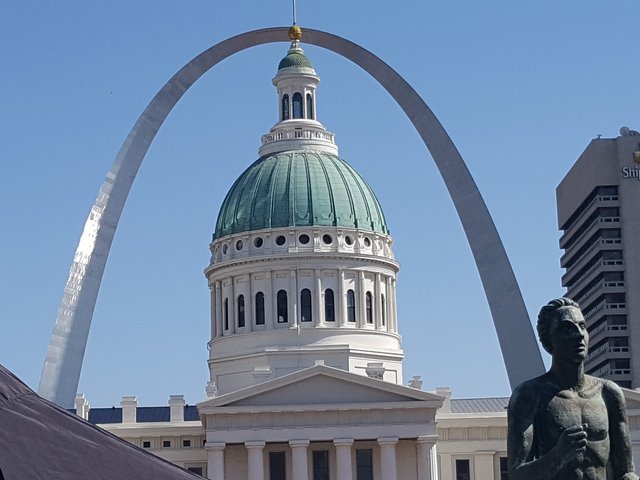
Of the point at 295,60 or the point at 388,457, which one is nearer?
the point at 388,457

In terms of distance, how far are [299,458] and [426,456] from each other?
24.6ft

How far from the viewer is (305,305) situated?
10888 cm

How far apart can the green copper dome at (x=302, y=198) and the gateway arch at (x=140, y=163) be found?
4405 centimetres

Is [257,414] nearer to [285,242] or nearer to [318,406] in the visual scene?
[318,406]

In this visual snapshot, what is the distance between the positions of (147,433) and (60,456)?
92499 millimetres

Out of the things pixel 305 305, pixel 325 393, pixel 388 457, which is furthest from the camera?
pixel 305 305

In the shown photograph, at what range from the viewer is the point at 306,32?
65375 millimetres

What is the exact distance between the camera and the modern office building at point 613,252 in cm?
13688

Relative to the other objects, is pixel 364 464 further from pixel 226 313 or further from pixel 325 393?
pixel 226 313

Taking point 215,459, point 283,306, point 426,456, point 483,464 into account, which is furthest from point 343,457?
point 283,306

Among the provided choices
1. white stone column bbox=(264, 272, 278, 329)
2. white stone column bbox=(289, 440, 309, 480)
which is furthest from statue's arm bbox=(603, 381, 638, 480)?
white stone column bbox=(264, 272, 278, 329)

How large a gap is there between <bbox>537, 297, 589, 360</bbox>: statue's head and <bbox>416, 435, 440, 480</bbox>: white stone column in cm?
8511

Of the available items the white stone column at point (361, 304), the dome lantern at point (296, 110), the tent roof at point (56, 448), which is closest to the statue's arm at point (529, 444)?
the tent roof at point (56, 448)

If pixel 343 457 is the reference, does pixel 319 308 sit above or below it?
above
